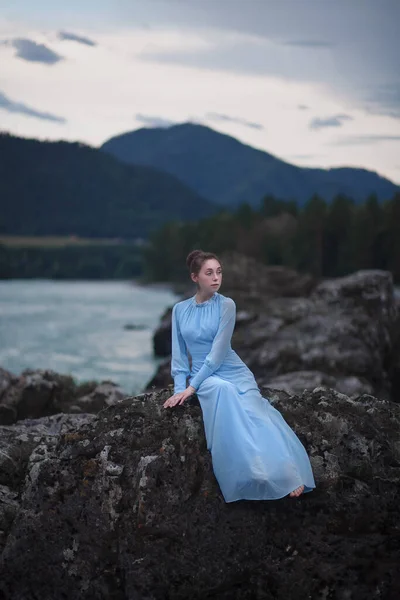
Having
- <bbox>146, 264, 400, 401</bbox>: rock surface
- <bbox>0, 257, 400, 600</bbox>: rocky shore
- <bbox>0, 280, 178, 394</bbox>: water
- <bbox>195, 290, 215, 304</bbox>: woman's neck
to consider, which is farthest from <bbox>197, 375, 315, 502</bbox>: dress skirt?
<bbox>0, 280, 178, 394</bbox>: water

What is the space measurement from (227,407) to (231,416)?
81 millimetres

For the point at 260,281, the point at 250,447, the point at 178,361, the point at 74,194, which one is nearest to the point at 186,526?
the point at 250,447

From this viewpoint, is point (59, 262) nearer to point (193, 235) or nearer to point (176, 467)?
point (193, 235)

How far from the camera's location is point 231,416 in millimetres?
5461

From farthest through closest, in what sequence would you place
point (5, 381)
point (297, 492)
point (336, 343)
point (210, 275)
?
point (336, 343)
point (5, 381)
point (210, 275)
point (297, 492)

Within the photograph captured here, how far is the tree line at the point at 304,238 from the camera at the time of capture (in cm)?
8381

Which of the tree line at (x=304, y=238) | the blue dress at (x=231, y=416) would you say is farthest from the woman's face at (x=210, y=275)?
the tree line at (x=304, y=238)

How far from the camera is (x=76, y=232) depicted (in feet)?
375

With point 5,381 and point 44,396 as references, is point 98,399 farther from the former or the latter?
point 5,381

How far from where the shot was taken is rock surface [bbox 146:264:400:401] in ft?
48.9

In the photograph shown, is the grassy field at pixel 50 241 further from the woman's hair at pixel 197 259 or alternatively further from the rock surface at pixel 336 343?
the woman's hair at pixel 197 259

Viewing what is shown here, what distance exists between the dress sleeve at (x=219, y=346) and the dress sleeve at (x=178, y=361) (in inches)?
6.6

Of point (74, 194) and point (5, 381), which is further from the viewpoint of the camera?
point (74, 194)

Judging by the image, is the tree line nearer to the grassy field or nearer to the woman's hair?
the grassy field
